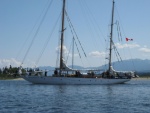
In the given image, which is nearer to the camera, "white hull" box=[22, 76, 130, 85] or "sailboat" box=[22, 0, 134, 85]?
"white hull" box=[22, 76, 130, 85]

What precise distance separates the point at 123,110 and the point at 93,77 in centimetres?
5728

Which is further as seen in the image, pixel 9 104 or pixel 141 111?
pixel 9 104

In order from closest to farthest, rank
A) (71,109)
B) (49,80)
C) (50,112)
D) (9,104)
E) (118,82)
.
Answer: (50,112) < (71,109) < (9,104) < (49,80) < (118,82)

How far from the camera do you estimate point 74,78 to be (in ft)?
308

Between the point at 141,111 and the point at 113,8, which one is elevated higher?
the point at 113,8

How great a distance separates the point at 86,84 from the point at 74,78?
415cm

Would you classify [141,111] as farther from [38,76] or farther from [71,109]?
[38,76]

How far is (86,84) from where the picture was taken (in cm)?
9625

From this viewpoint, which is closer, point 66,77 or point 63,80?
point 63,80

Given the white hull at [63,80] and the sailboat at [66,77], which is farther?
the sailboat at [66,77]

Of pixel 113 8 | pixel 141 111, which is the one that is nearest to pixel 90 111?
pixel 141 111

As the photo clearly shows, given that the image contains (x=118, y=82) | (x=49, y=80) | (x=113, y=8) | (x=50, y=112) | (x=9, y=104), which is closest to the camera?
(x=50, y=112)

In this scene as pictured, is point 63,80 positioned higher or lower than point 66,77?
lower

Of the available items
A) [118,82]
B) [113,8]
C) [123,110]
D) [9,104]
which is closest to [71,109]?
[123,110]
